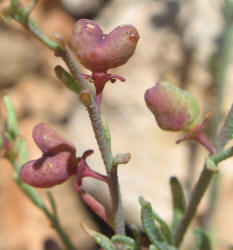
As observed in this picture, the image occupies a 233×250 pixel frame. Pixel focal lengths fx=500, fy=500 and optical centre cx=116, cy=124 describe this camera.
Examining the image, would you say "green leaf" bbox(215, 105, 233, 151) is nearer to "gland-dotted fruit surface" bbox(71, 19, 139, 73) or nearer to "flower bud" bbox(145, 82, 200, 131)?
"flower bud" bbox(145, 82, 200, 131)

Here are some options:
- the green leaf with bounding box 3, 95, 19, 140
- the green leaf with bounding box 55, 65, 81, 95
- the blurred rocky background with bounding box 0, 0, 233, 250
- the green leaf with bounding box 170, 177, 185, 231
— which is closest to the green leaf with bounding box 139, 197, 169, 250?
the green leaf with bounding box 170, 177, 185, 231

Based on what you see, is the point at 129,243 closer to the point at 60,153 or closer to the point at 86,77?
the point at 60,153

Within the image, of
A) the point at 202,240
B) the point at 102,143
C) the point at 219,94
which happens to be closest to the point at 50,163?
the point at 102,143

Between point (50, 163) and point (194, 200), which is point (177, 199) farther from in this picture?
A: point (50, 163)

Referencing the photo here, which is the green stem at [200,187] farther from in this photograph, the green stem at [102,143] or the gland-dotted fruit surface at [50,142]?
the gland-dotted fruit surface at [50,142]

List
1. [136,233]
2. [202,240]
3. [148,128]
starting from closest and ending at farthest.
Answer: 1. [136,233]
2. [202,240]
3. [148,128]
